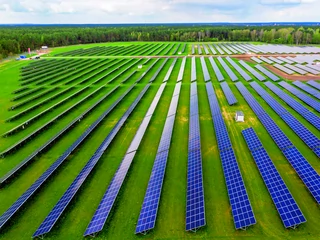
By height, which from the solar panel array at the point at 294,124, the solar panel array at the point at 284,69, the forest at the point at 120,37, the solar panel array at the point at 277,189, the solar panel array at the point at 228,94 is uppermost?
the forest at the point at 120,37

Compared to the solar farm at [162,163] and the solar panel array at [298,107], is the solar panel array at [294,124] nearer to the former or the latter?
the solar farm at [162,163]

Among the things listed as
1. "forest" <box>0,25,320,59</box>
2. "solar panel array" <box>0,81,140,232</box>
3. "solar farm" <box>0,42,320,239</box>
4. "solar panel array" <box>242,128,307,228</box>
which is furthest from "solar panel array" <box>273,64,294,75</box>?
"forest" <box>0,25,320,59</box>

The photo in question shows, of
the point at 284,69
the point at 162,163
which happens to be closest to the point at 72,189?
the point at 162,163

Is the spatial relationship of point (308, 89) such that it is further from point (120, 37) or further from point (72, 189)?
point (120, 37)

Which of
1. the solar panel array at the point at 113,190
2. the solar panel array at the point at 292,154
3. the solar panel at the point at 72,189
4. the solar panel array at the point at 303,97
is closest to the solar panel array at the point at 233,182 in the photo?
the solar panel array at the point at 292,154

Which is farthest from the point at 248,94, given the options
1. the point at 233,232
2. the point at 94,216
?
the point at 94,216

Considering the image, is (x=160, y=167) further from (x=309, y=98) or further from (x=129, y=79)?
(x=129, y=79)

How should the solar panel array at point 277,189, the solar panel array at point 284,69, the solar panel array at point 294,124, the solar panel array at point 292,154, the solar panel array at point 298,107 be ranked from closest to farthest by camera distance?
the solar panel array at point 277,189
the solar panel array at point 292,154
the solar panel array at point 294,124
the solar panel array at point 298,107
the solar panel array at point 284,69
